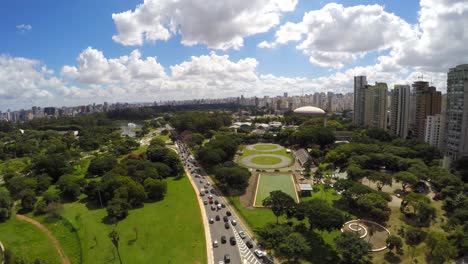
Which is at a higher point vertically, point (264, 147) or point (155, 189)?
point (155, 189)

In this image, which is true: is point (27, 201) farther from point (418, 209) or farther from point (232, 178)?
point (418, 209)

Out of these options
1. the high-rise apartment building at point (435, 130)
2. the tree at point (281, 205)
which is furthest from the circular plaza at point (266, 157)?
the high-rise apartment building at point (435, 130)

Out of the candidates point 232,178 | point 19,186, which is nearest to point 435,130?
point 232,178

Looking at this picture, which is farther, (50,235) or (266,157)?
(266,157)

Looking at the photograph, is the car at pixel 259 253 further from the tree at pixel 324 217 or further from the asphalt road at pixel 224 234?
the tree at pixel 324 217

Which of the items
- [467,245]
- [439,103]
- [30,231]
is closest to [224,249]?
[467,245]

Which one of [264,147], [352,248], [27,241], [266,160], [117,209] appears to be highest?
[117,209]

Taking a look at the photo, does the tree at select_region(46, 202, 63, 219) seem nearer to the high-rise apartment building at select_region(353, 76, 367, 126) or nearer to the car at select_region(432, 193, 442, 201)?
the car at select_region(432, 193, 442, 201)
